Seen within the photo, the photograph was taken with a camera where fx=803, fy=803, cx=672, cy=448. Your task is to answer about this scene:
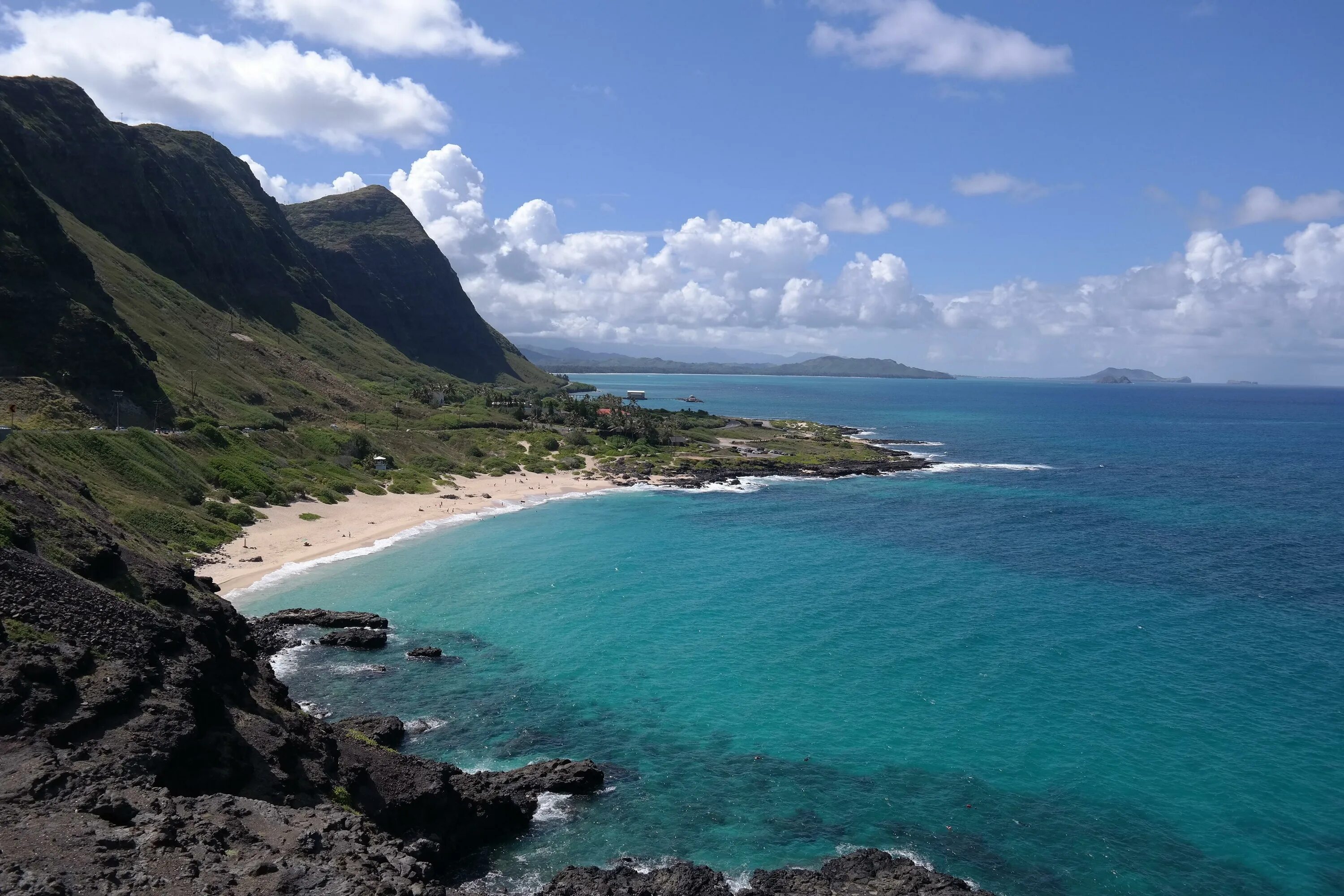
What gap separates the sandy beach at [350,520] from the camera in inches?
2085

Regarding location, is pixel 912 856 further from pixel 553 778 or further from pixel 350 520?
pixel 350 520

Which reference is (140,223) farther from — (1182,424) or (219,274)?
(1182,424)

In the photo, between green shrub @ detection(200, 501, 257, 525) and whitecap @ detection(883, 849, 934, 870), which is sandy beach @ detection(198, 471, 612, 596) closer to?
green shrub @ detection(200, 501, 257, 525)

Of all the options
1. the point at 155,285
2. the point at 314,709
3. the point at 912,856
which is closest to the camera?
the point at 912,856

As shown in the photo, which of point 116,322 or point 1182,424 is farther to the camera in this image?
point 1182,424

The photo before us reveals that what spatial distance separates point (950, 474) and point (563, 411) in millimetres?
71191

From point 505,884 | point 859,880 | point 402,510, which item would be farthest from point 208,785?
point 402,510

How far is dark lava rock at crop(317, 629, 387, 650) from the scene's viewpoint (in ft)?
134

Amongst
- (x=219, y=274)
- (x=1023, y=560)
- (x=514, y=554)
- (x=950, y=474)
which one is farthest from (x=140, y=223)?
(x=1023, y=560)

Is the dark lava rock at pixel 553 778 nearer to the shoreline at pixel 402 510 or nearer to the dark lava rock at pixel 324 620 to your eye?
the dark lava rock at pixel 324 620

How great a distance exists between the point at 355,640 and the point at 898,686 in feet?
88.7

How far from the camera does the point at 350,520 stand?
6938 cm

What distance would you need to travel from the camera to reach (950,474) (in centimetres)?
11019

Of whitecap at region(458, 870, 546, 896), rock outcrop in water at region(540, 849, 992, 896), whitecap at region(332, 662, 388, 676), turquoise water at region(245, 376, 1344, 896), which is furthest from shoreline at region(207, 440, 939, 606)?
rock outcrop in water at region(540, 849, 992, 896)
